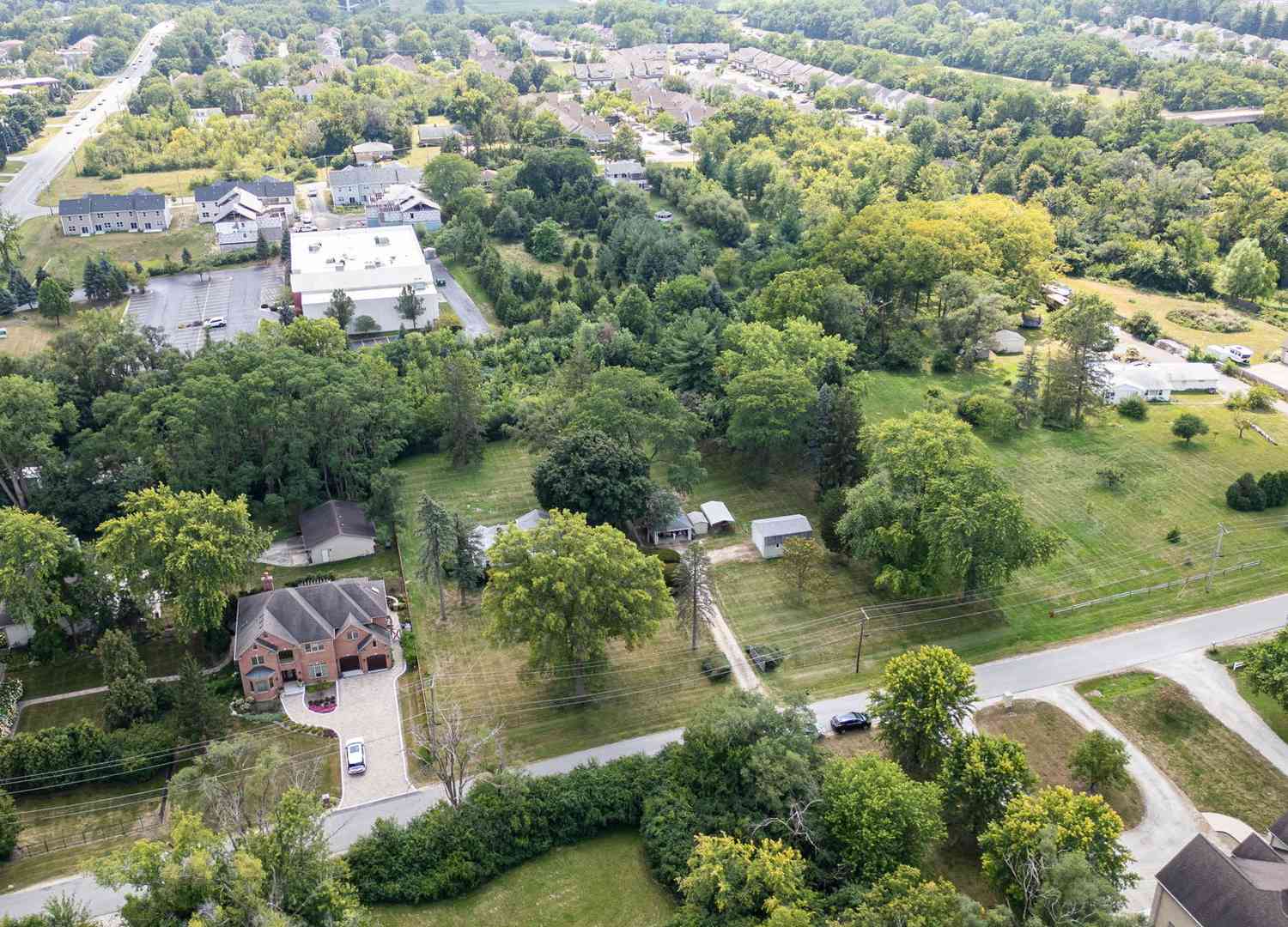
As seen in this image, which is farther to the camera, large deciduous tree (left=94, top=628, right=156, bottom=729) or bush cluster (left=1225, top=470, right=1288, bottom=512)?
bush cluster (left=1225, top=470, right=1288, bottom=512)

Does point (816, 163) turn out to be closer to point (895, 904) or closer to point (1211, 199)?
point (1211, 199)

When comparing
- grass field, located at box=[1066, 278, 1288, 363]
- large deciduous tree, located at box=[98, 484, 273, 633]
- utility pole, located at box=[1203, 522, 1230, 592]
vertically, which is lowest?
grass field, located at box=[1066, 278, 1288, 363]

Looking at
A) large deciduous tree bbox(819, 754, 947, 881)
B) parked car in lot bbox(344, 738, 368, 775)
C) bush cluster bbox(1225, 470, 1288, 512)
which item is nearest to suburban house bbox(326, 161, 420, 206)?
parked car in lot bbox(344, 738, 368, 775)

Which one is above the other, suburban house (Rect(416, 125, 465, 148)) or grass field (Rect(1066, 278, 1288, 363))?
suburban house (Rect(416, 125, 465, 148))

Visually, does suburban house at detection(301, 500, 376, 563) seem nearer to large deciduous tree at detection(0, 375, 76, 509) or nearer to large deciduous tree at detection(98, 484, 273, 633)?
large deciduous tree at detection(98, 484, 273, 633)

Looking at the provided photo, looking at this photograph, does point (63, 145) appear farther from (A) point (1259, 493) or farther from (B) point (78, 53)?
(A) point (1259, 493)

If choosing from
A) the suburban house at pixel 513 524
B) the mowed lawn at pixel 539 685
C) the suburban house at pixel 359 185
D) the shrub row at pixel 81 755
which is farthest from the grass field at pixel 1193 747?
the suburban house at pixel 359 185

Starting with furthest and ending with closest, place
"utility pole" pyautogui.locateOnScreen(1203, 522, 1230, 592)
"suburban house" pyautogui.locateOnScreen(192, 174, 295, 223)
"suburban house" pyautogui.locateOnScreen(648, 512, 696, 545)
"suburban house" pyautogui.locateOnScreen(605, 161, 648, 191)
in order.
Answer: "suburban house" pyautogui.locateOnScreen(605, 161, 648, 191) < "suburban house" pyautogui.locateOnScreen(192, 174, 295, 223) < "suburban house" pyautogui.locateOnScreen(648, 512, 696, 545) < "utility pole" pyautogui.locateOnScreen(1203, 522, 1230, 592)
